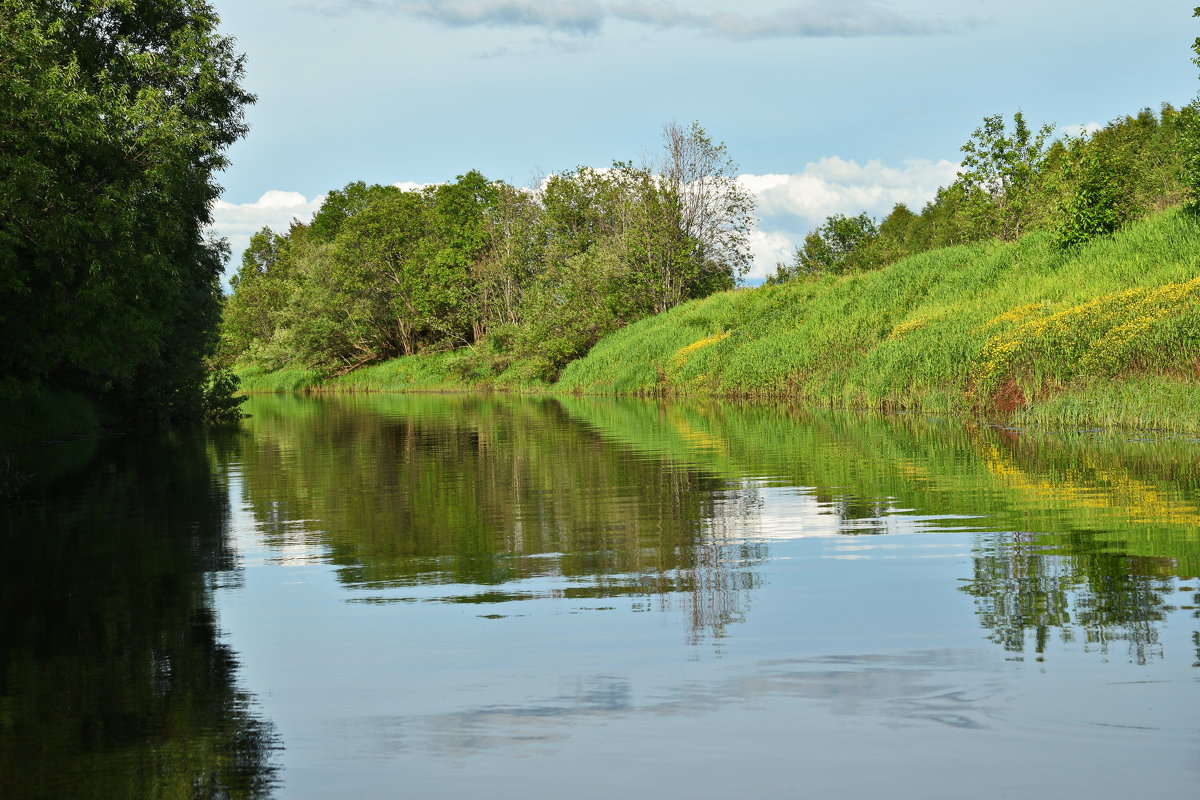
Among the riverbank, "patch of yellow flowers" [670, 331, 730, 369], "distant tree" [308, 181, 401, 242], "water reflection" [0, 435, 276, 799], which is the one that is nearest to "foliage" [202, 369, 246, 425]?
the riverbank

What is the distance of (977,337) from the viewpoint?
29.3 meters

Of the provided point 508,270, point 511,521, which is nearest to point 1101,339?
point 511,521

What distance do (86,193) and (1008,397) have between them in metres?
19.6

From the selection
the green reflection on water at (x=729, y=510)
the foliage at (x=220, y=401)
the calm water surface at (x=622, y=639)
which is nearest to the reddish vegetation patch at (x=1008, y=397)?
the green reflection on water at (x=729, y=510)

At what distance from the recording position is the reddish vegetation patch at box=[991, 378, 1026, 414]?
26172mm

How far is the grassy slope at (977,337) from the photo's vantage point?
23.3 metres

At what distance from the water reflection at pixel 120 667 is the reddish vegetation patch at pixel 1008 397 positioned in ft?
58.8

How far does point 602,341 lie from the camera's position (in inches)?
2418

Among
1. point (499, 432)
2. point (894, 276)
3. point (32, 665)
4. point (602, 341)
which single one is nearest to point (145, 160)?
point (499, 432)

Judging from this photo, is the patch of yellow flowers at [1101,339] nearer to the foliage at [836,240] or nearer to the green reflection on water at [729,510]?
the green reflection on water at [729,510]

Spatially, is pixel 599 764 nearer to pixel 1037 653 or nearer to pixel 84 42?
pixel 1037 653

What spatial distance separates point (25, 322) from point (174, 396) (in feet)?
63.0

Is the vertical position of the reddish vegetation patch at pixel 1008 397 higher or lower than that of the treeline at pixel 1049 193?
lower

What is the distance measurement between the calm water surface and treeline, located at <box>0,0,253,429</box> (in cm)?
375
